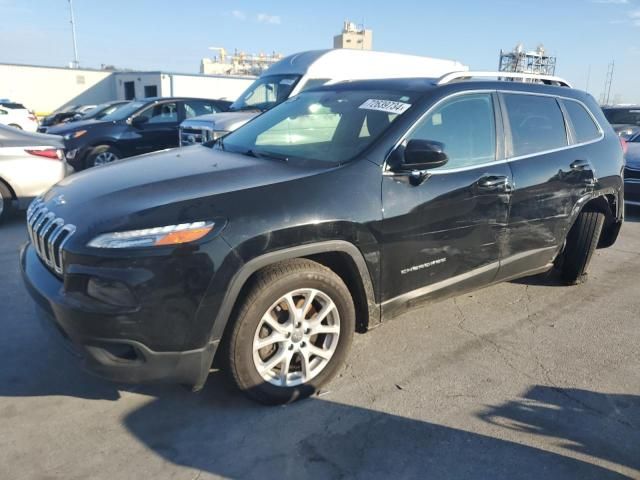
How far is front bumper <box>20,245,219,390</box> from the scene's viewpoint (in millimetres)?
2449

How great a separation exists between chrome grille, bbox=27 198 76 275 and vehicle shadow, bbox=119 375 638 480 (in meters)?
0.94

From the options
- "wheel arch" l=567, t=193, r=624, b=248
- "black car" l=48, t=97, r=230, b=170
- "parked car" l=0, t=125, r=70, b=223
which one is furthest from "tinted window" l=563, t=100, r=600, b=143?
"black car" l=48, t=97, r=230, b=170

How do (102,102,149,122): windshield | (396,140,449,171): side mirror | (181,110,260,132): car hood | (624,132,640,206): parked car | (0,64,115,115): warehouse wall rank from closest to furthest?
(396,140,449,171): side mirror < (624,132,640,206): parked car < (181,110,260,132): car hood < (102,102,149,122): windshield < (0,64,115,115): warehouse wall

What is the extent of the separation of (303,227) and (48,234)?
135 centimetres

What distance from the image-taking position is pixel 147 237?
247 cm

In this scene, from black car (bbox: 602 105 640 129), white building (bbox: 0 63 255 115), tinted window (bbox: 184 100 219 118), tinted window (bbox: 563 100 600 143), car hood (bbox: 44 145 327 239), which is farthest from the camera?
white building (bbox: 0 63 255 115)

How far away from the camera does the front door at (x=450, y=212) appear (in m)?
3.19

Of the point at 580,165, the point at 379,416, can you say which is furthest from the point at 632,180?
the point at 379,416

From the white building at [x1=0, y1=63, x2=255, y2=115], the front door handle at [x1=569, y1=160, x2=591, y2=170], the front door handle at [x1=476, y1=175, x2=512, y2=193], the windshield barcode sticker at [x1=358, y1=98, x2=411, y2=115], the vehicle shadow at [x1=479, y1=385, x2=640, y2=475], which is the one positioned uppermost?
the white building at [x1=0, y1=63, x2=255, y2=115]

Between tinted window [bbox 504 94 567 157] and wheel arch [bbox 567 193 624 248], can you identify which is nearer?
tinted window [bbox 504 94 567 157]

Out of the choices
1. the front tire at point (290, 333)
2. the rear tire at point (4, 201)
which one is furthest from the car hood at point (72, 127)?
the front tire at point (290, 333)

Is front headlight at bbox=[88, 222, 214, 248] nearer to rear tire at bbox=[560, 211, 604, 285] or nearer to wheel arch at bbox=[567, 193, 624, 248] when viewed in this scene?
wheel arch at bbox=[567, 193, 624, 248]

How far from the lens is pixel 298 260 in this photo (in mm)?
2859

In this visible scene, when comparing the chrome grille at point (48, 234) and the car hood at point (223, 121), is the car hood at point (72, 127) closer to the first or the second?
the car hood at point (223, 121)
